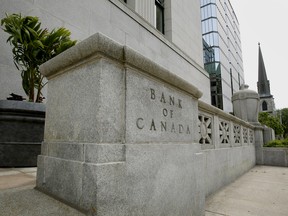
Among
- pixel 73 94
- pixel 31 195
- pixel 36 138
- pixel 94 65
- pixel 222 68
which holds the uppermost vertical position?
pixel 222 68

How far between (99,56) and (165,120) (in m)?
1.04

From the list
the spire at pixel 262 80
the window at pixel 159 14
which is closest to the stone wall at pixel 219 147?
the window at pixel 159 14

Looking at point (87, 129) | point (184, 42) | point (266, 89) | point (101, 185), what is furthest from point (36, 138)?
point (266, 89)

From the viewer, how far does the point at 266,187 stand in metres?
4.52

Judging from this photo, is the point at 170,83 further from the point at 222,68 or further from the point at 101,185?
the point at 222,68

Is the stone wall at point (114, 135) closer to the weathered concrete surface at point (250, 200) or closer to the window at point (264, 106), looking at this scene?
the weathered concrete surface at point (250, 200)

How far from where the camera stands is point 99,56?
1.54 meters

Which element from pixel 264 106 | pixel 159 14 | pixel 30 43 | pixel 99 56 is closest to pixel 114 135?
pixel 99 56

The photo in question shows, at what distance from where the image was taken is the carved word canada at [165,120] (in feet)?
6.22

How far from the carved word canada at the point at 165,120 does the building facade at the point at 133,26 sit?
1112mm

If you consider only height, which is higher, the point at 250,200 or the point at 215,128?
the point at 215,128

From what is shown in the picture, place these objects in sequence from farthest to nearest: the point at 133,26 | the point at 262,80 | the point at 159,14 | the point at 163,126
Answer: the point at 262,80
the point at 159,14
the point at 133,26
the point at 163,126

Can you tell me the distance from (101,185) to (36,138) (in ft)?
8.08

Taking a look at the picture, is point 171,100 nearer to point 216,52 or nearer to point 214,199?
point 214,199
